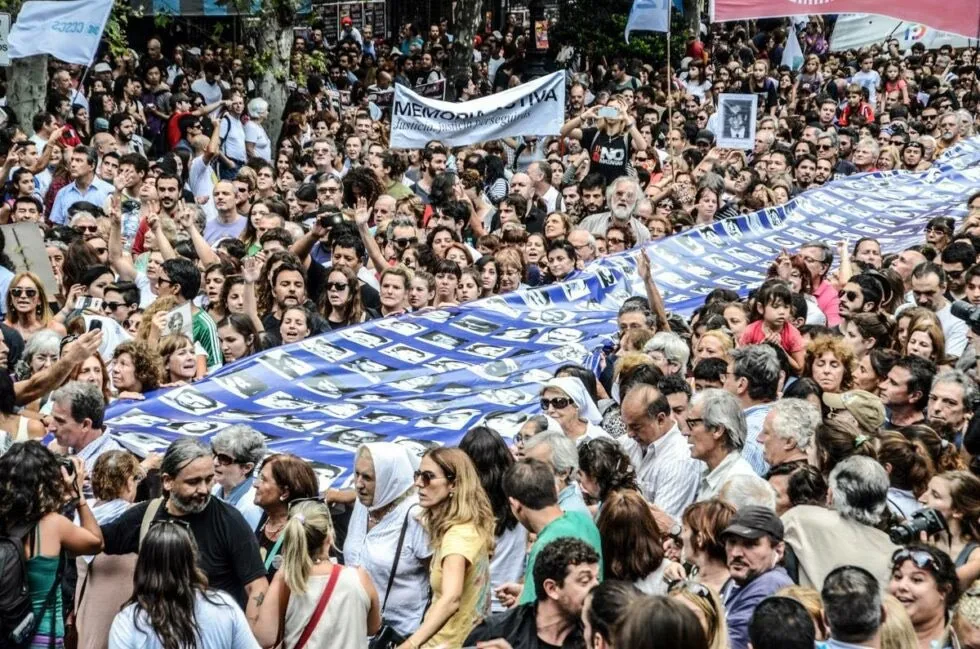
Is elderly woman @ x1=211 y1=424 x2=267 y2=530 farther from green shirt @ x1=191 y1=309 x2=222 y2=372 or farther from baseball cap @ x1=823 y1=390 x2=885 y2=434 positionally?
baseball cap @ x1=823 y1=390 x2=885 y2=434

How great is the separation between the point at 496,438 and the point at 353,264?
4.96 meters

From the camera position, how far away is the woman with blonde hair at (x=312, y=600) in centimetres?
615

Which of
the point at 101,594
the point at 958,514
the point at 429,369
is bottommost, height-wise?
the point at 429,369

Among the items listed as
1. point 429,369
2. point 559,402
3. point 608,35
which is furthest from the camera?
point 608,35

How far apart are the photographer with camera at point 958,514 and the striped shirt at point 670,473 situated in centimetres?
139

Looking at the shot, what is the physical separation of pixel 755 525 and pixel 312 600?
1.60 meters

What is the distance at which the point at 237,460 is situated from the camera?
7520mm

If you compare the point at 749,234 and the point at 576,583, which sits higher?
the point at 576,583

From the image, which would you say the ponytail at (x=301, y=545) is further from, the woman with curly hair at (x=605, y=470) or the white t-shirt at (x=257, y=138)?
the white t-shirt at (x=257, y=138)

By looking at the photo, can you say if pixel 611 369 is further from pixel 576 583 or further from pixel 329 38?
pixel 329 38

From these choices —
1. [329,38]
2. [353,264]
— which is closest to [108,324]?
[353,264]

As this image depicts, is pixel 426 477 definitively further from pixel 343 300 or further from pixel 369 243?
pixel 369 243

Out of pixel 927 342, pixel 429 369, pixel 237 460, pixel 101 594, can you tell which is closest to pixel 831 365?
pixel 927 342

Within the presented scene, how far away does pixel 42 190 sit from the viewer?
15258 millimetres
